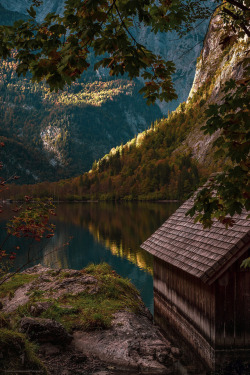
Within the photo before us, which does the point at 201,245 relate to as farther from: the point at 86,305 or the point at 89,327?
the point at 86,305

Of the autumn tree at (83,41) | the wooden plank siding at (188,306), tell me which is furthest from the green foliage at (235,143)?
the wooden plank siding at (188,306)

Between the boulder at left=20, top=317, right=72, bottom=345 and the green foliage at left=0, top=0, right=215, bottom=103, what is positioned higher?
the green foliage at left=0, top=0, right=215, bottom=103

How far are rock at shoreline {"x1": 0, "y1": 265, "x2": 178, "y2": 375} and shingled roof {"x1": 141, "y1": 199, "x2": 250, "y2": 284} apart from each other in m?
2.89

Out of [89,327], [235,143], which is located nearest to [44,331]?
[89,327]

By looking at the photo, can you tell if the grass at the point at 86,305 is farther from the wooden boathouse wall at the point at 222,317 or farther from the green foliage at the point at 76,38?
the green foliage at the point at 76,38

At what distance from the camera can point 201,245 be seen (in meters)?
13.4

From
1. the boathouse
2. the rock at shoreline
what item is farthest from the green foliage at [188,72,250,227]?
the rock at shoreline

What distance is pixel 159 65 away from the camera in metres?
6.24

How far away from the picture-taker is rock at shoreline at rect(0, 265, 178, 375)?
1190cm

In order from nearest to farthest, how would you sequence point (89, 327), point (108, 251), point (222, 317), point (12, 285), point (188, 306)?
point (222, 317) → point (188, 306) → point (89, 327) → point (12, 285) → point (108, 251)

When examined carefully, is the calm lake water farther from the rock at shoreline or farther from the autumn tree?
the autumn tree

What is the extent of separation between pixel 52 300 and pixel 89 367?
5.12 meters

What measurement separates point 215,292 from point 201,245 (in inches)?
91.1

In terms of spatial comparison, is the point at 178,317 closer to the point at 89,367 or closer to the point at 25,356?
the point at 89,367
